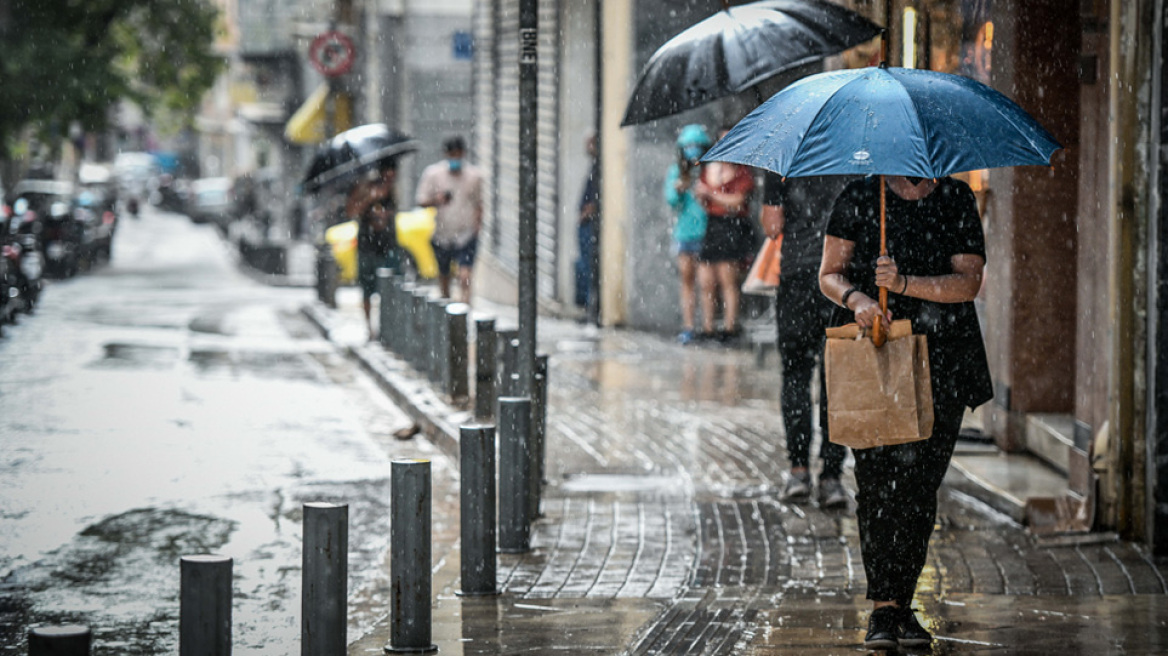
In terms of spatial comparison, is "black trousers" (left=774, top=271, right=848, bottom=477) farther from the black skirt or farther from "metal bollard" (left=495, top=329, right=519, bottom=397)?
the black skirt

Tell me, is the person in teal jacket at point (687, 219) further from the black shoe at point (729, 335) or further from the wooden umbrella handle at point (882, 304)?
the wooden umbrella handle at point (882, 304)

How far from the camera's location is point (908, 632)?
5.59 metres

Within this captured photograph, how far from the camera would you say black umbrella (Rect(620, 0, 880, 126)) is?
8.00 meters

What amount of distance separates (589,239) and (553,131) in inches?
72.2

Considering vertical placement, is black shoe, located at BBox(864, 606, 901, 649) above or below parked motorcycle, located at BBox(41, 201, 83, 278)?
below

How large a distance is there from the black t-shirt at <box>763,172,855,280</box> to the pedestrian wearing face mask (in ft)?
28.2

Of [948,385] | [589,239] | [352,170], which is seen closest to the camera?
[948,385]

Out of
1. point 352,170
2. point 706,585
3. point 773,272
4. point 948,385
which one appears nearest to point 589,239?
point 352,170

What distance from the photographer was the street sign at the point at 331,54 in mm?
24484

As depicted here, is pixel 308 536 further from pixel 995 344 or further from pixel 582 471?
pixel 995 344

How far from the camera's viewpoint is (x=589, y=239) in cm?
1741

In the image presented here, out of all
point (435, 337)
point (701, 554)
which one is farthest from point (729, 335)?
point (701, 554)

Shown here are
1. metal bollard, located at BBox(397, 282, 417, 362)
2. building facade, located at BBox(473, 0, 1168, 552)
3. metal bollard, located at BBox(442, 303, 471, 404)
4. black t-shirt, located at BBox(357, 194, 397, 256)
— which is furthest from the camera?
black t-shirt, located at BBox(357, 194, 397, 256)

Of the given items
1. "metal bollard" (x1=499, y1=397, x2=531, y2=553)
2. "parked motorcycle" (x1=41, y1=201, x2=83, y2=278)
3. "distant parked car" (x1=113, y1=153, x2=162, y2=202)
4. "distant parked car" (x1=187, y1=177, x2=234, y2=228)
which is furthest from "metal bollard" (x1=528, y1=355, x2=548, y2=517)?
"distant parked car" (x1=113, y1=153, x2=162, y2=202)
